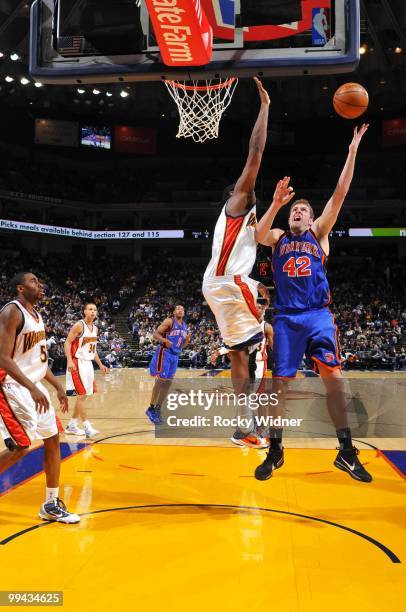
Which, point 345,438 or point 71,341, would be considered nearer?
point 345,438

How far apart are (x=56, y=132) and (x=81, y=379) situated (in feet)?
77.4

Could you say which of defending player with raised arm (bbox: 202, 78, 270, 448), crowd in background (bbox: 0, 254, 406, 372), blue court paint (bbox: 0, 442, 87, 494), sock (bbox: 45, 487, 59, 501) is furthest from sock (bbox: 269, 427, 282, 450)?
crowd in background (bbox: 0, 254, 406, 372)

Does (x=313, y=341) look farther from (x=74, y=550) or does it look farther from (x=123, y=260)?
(x=123, y=260)

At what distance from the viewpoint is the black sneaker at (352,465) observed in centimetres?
377

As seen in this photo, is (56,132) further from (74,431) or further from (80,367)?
(74,431)

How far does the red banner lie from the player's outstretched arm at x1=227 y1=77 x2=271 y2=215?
2.16ft

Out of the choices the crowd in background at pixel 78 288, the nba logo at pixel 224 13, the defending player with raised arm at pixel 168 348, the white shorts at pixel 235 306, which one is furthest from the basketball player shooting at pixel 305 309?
the crowd in background at pixel 78 288

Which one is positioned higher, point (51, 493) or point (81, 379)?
point (51, 493)

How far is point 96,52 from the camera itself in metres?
4.32

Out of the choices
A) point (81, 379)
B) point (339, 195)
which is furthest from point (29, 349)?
point (81, 379)

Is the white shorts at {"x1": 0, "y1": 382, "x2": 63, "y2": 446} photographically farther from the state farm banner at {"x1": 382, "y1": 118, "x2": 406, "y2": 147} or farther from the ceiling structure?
the state farm banner at {"x1": 382, "y1": 118, "x2": 406, "y2": 147}

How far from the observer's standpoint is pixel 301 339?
402cm

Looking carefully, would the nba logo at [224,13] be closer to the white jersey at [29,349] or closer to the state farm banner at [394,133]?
the white jersey at [29,349]

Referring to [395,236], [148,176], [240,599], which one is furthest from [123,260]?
[240,599]
